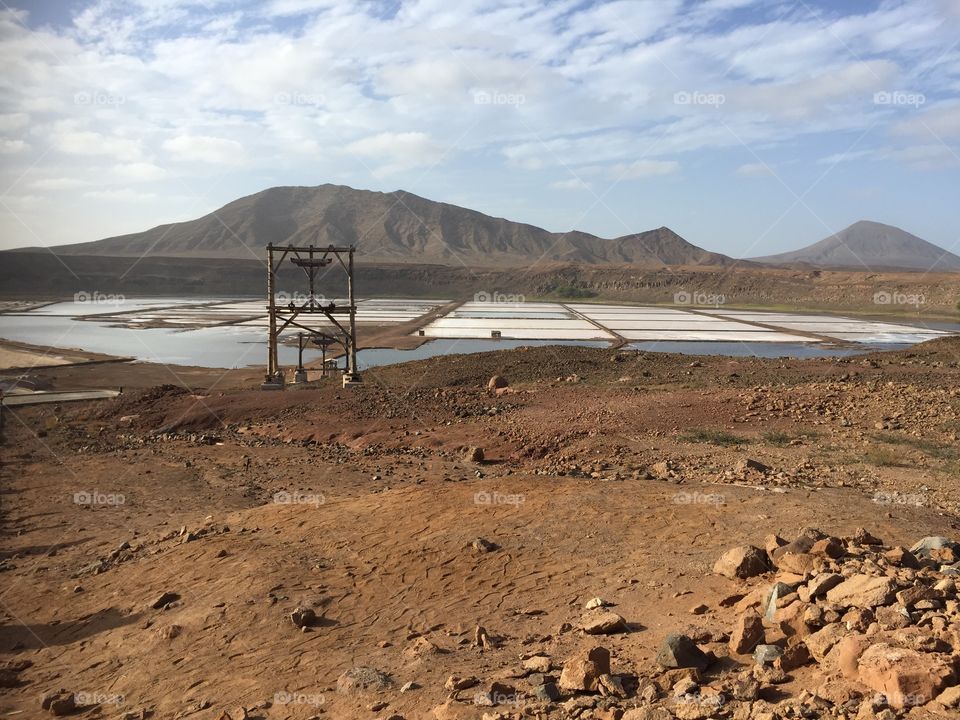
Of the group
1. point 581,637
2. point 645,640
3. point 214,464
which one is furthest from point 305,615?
point 214,464

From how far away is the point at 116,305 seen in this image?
7719 cm

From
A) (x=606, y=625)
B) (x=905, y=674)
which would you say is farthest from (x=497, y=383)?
(x=905, y=674)

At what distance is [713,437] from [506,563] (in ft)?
22.1

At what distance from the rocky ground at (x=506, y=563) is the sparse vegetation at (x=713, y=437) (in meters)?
0.07

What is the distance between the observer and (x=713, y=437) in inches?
523

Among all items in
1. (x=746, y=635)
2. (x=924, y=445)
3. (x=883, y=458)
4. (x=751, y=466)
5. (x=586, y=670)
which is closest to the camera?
(x=586, y=670)

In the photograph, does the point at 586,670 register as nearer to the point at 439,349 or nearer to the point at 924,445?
the point at 924,445

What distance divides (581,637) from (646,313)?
69.3 meters

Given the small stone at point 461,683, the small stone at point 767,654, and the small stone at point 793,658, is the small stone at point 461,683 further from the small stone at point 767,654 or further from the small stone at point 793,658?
the small stone at point 793,658

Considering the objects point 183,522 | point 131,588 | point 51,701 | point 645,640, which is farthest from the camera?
point 183,522

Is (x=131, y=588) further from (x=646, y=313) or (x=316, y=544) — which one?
(x=646, y=313)

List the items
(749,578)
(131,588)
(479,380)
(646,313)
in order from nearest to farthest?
(749,578), (131,588), (479,380), (646,313)

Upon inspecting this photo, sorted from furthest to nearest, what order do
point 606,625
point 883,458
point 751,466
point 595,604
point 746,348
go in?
point 746,348 < point 883,458 < point 751,466 < point 595,604 < point 606,625

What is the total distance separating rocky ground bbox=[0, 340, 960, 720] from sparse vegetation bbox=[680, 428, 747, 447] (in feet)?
0.23
